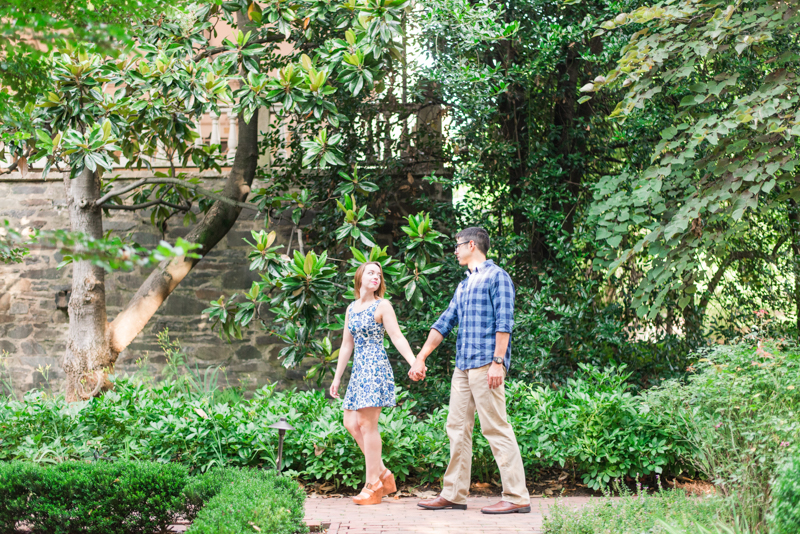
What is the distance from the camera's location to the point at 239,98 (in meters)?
5.17

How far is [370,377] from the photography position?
3875 millimetres

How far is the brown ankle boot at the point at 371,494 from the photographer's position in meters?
3.85

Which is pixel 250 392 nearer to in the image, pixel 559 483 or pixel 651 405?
pixel 559 483

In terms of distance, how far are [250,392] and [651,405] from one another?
14.8ft

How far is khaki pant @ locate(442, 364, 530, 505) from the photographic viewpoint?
3.65 m

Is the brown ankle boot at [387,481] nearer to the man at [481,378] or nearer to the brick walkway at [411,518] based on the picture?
the brick walkway at [411,518]

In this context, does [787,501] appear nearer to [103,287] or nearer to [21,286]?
[103,287]

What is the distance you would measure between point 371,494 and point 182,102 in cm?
396

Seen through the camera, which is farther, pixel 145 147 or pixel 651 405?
pixel 145 147

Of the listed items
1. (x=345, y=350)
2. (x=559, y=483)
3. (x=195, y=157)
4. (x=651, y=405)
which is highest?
(x=195, y=157)

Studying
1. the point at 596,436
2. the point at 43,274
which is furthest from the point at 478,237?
the point at 43,274

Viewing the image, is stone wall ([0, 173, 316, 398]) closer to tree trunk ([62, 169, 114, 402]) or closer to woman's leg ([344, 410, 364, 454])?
tree trunk ([62, 169, 114, 402])

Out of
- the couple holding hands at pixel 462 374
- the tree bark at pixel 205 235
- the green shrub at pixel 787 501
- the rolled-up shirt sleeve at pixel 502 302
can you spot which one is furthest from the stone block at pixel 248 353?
the green shrub at pixel 787 501

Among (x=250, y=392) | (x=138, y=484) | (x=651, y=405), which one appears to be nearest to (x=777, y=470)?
(x=651, y=405)
